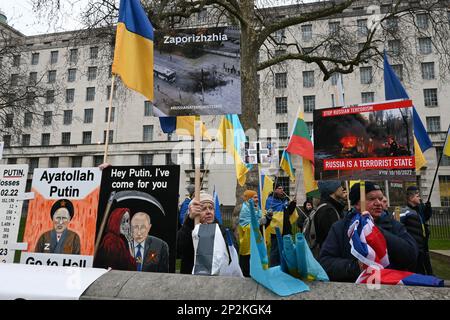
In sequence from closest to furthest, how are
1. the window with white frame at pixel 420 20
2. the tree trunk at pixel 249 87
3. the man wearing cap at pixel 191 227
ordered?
1. the man wearing cap at pixel 191 227
2. the tree trunk at pixel 249 87
3. the window with white frame at pixel 420 20

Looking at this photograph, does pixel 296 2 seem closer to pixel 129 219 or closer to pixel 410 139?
pixel 410 139

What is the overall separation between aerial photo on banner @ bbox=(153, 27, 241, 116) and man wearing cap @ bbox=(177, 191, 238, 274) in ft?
3.52

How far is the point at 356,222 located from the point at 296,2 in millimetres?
9742

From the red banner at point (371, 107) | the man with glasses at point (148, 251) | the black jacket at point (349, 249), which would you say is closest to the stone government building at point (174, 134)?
the red banner at point (371, 107)

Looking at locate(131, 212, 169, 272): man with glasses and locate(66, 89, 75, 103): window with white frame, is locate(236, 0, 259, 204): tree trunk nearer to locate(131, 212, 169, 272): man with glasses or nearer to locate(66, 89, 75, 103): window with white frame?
locate(131, 212, 169, 272): man with glasses

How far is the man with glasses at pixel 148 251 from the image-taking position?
2988 millimetres

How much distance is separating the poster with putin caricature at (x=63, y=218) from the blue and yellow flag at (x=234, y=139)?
473cm

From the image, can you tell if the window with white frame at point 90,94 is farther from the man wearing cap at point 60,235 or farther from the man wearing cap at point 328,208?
the man wearing cap at point 328,208

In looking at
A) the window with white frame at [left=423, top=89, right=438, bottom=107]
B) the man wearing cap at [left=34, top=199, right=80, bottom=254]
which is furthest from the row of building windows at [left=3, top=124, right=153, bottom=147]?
the man wearing cap at [left=34, top=199, right=80, bottom=254]

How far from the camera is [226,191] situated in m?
39.7

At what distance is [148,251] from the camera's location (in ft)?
9.89

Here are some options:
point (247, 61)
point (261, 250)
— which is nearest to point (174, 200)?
point (261, 250)

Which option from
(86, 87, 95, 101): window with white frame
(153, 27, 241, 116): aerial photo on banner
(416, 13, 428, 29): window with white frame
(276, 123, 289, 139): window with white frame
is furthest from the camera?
(86, 87, 95, 101): window with white frame

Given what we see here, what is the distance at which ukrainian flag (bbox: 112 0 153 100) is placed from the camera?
406cm
